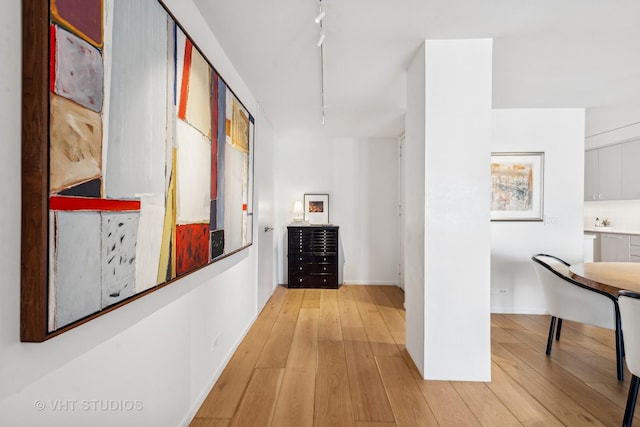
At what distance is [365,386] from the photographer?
7.11 ft

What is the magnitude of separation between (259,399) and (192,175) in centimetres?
150

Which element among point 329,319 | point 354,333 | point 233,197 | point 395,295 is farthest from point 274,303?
point 233,197

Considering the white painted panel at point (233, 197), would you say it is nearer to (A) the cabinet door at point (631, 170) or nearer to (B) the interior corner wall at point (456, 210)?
(B) the interior corner wall at point (456, 210)

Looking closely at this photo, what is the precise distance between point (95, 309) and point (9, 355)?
0.24 m

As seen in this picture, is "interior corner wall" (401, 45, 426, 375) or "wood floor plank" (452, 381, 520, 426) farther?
"interior corner wall" (401, 45, 426, 375)

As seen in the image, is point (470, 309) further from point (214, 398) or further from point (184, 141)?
point (184, 141)

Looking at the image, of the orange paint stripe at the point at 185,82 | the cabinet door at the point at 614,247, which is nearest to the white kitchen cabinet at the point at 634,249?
the cabinet door at the point at 614,247

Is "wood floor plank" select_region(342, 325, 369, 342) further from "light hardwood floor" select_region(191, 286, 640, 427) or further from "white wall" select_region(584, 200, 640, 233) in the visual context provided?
"white wall" select_region(584, 200, 640, 233)

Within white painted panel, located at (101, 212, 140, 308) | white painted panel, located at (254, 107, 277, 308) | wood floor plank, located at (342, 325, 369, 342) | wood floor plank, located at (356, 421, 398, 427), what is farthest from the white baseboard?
white painted panel, located at (101, 212, 140, 308)

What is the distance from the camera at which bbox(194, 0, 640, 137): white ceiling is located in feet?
6.29

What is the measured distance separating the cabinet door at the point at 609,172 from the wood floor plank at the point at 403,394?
16.2ft

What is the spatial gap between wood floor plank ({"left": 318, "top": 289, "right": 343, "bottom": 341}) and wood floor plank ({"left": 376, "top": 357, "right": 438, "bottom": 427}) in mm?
614

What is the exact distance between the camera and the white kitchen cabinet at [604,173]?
15.9 ft

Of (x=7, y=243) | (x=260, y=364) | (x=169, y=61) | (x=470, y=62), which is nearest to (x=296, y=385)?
(x=260, y=364)
